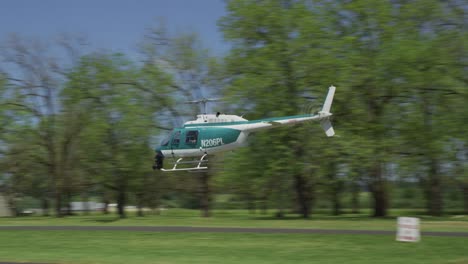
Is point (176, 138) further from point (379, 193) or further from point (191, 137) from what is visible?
point (379, 193)

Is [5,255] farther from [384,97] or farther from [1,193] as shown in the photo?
[1,193]

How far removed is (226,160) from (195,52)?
36.4 ft

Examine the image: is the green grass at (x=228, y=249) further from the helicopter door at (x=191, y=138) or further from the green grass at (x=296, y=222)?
the green grass at (x=296, y=222)

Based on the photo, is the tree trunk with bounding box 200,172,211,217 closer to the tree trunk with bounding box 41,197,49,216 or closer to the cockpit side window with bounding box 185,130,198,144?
the cockpit side window with bounding box 185,130,198,144

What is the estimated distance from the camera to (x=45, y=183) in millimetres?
69188

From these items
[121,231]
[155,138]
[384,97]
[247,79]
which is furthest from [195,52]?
[121,231]

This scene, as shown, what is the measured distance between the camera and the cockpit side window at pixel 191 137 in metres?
32.7

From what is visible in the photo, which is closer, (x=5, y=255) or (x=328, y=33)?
(x=5, y=255)

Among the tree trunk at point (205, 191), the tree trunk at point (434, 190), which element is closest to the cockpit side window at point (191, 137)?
the tree trunk at point (205, 191)

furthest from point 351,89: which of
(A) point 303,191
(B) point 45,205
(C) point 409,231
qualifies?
(B) point 45,205

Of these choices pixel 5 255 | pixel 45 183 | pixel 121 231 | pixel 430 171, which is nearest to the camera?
pixel 5 255

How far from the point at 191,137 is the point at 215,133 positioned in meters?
1.38

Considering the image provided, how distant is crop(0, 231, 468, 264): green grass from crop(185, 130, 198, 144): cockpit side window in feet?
18.0

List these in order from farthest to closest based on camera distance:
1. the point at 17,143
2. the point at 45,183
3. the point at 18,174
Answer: the point at 45,183
the point at 18,174
the point at 17,143
